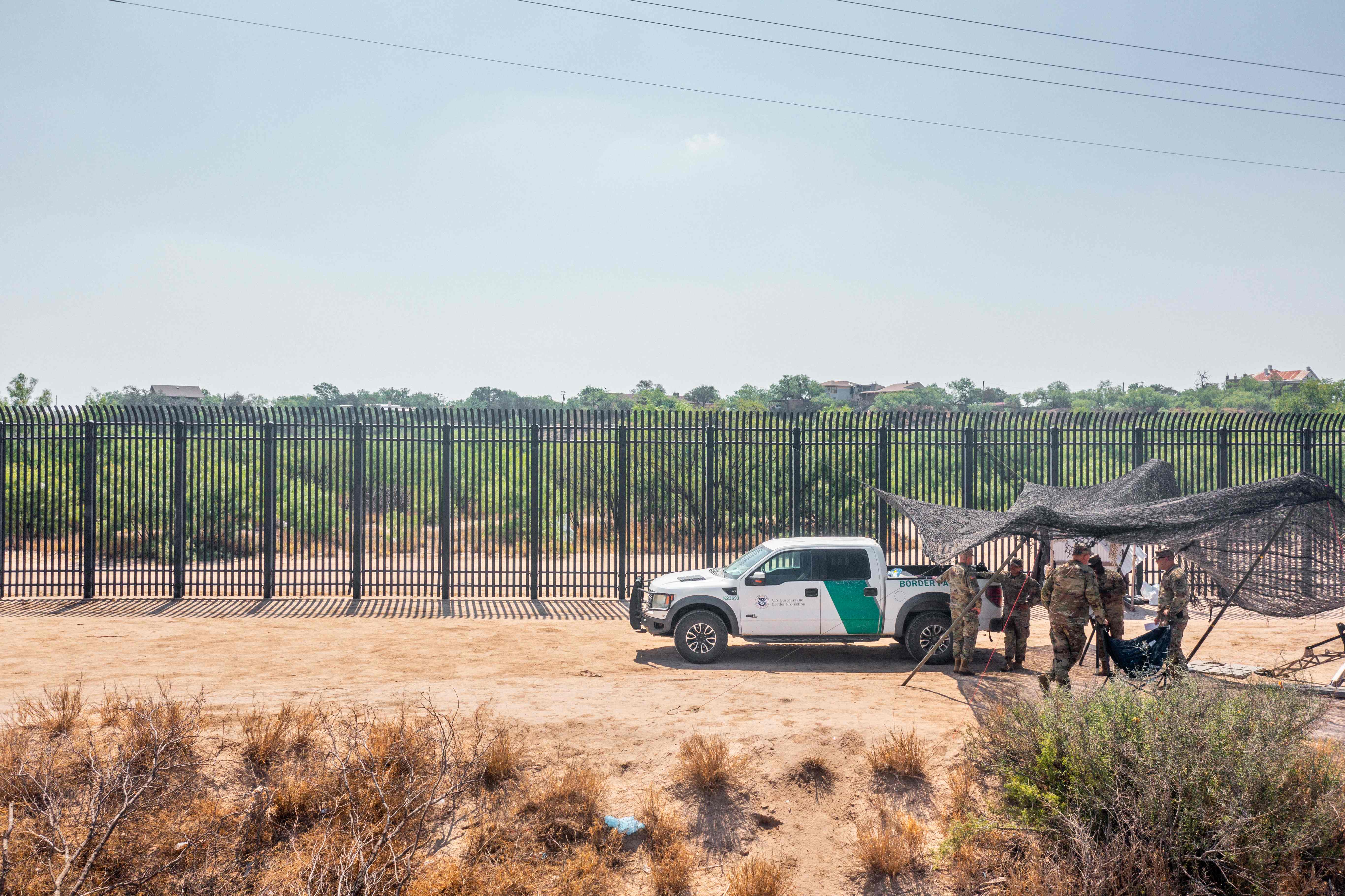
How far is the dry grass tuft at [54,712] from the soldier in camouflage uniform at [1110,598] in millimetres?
10917

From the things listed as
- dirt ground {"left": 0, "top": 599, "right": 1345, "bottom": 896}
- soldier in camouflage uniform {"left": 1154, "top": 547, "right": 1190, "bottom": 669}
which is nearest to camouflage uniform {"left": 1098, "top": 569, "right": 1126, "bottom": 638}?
soldier in camouflage uniform {"left": 1154, "top": 547, "right": 1190, "bottom": 669}

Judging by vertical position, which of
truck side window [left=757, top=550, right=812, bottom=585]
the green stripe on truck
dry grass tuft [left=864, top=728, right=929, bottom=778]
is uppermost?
truck side window [left=757, top=550, right=812, bottom=585]

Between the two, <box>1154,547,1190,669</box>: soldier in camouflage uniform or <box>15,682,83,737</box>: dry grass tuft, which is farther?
<box>1154,547,1190,669</box>: soldier in camouflage uniform

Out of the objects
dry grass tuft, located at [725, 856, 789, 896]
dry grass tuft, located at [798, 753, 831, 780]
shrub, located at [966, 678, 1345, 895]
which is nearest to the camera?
shrub, located at [966, 678, 1345, 895]

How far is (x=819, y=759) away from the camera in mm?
7820

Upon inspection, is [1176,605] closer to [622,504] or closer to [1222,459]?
[1222,459]

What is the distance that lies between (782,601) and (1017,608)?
3012mm

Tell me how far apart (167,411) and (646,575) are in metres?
9.41

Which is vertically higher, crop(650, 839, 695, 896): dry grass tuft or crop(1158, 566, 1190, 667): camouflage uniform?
crop(1158, 566, 1190, 667): camouflage uniform

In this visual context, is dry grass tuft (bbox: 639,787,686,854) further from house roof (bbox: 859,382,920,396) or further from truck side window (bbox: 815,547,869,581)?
house roof (bbox: 859,382,920,396)

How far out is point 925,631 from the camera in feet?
35.8

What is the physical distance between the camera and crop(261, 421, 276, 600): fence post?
15.1 meters

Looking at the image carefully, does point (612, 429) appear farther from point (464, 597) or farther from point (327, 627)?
point (327, 627)

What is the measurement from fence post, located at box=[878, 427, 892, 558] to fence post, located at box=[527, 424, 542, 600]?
20.6ft
